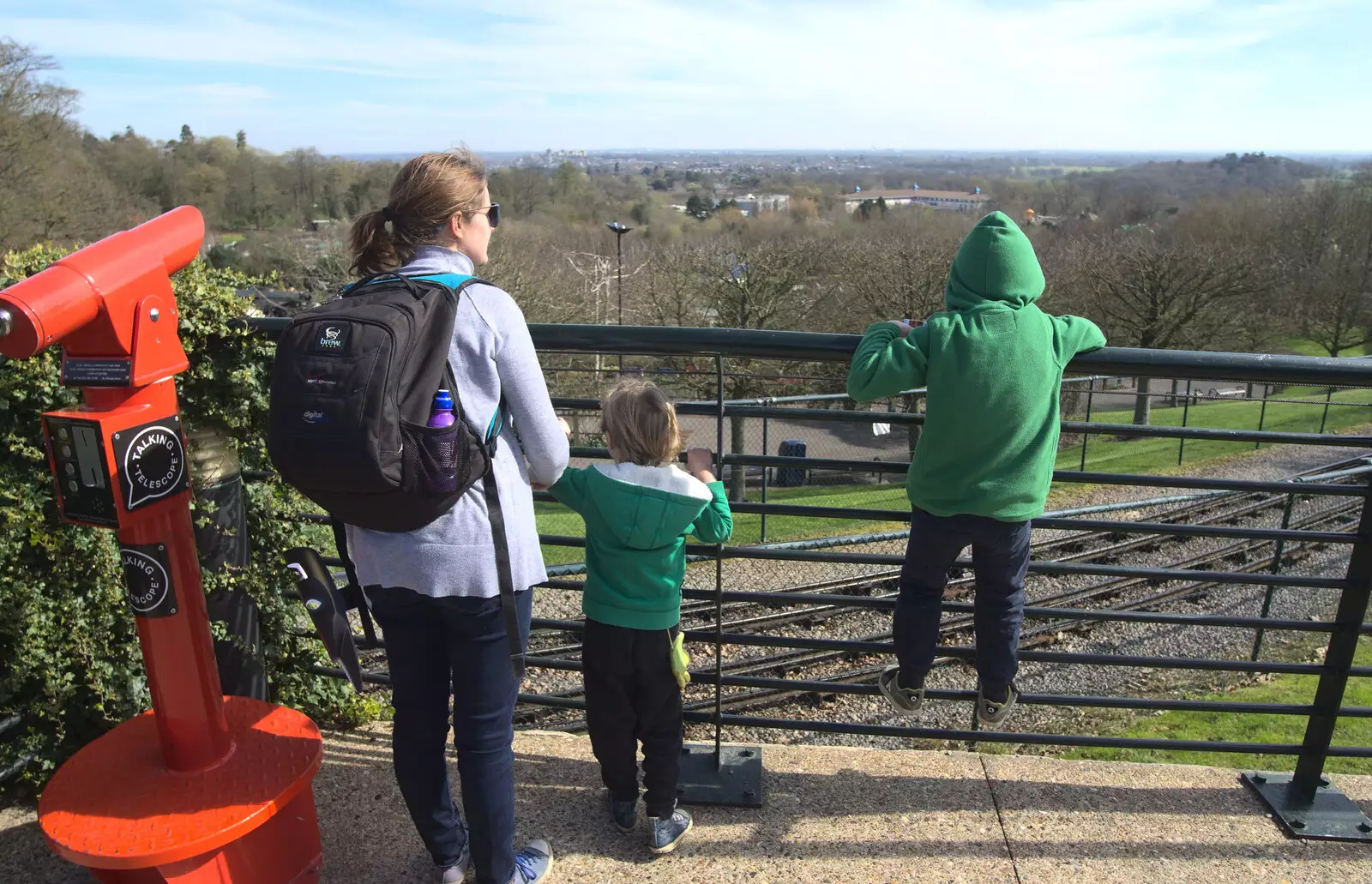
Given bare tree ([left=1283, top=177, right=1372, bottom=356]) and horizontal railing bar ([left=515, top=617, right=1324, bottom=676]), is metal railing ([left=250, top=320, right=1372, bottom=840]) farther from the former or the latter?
bare tree ([left=1283, top=177, right=1372, bottom=356])

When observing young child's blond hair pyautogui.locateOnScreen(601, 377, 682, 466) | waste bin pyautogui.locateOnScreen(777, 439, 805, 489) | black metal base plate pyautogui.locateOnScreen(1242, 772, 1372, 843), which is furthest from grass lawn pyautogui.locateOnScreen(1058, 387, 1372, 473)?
young child's blond hair pyautogui.locateOnScreen(601, 377, 682, 466)

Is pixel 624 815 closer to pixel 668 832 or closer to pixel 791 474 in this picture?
pixel 668 832

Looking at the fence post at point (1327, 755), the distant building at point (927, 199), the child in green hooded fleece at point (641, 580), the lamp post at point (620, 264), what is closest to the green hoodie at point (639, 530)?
the child in green hooded fleece at point (641, 580)

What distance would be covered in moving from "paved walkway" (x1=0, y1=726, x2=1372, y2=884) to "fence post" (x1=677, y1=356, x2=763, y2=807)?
0.05 meters

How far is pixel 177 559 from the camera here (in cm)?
204

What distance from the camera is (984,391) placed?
229 centimetres

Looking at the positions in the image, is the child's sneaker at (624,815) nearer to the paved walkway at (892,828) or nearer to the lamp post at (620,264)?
the paved walkway at (892,828)

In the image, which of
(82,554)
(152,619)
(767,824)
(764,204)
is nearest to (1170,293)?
(767,824)

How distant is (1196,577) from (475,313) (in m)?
2.41

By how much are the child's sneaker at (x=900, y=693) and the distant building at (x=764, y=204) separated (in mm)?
42693

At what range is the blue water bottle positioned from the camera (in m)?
1.82

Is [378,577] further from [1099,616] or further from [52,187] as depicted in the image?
[52,187]

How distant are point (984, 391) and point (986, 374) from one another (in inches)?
1.7

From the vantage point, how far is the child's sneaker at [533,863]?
2320mm
